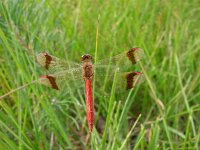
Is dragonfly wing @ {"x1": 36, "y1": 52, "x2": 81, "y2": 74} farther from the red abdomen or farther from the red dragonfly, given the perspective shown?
the red abdomen

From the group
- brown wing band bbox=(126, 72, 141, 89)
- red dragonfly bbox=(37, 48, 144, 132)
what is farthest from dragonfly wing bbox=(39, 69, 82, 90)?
brown wing band bbox=(126, 72, 141, 89)

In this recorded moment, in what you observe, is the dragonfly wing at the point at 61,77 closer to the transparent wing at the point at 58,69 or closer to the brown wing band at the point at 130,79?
the transparent wing at the point at 58,69

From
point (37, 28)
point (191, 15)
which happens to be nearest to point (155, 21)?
point (191, 15)

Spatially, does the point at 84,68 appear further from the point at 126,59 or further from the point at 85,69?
the point at 126,59

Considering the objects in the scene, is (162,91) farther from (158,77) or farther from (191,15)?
(191,15)

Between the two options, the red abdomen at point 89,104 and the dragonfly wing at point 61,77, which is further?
the dragonfly wing at point 61,77

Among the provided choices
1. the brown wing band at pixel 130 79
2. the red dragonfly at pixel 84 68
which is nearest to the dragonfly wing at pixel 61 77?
the red dragonfly at pixel 84 68
